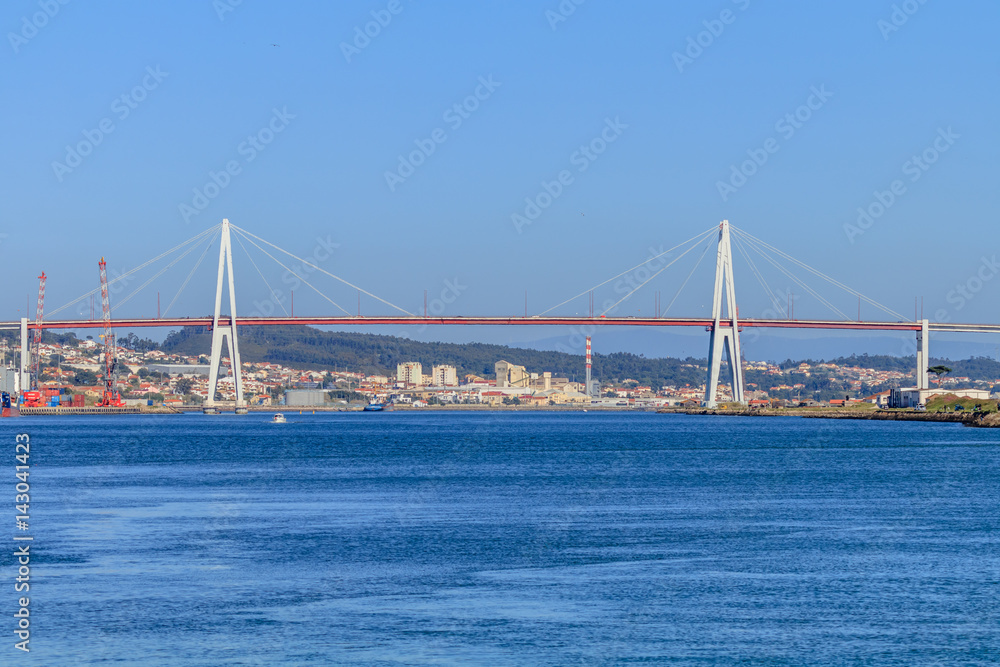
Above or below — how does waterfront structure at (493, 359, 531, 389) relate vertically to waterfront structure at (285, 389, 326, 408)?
Result: above

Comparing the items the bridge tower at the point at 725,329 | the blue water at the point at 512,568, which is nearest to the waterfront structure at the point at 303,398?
the bridge tower at the point at 725,329

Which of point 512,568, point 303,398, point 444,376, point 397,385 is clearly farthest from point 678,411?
point 512,568

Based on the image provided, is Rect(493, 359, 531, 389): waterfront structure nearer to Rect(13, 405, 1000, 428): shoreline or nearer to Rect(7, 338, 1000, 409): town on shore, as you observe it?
Rect(7, 338, 1000, 409): town on shore

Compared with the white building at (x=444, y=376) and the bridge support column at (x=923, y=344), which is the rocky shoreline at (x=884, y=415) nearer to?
the bridge support column at (x=923, y=344)

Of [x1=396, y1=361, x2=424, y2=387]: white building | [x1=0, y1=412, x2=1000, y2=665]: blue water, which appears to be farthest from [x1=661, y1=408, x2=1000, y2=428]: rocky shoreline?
→ [x1=396, y1=361, x2=424, y2=387]: white building

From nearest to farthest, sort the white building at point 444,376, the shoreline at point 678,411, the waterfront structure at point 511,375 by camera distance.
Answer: the shoreline at point 678,411, the waterfront structure at point 511,375, the white building at point 444,376
